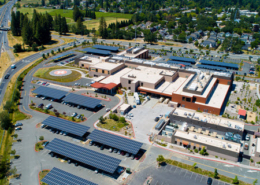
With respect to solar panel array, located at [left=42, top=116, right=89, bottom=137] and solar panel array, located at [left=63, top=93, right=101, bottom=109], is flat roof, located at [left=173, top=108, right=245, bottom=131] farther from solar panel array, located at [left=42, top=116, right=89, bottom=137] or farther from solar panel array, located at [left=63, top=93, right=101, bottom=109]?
solar panel array, located at [left=42, top=116, right=89, bottom=137]

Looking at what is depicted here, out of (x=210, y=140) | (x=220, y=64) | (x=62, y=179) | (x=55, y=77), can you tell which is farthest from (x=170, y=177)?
(x=220, y=64)

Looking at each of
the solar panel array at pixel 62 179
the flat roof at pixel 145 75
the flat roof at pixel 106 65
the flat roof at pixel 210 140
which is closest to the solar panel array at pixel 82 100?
the flat roof at pixel 145 75

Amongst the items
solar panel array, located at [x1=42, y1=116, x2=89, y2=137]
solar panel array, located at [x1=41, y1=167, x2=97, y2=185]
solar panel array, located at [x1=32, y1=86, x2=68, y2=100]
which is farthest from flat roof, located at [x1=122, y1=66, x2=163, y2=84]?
solar panel array, located at [x1=41, y1=167, x2=97, y2=185]

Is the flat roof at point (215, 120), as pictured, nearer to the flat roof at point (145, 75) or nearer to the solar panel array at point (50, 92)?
the flat roof at point (145, 75)

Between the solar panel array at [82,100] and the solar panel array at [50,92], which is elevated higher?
the solar panel array at [50,92]

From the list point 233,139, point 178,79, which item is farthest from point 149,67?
point 233,139

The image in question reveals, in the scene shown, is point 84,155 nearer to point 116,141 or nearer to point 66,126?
point 116,141
